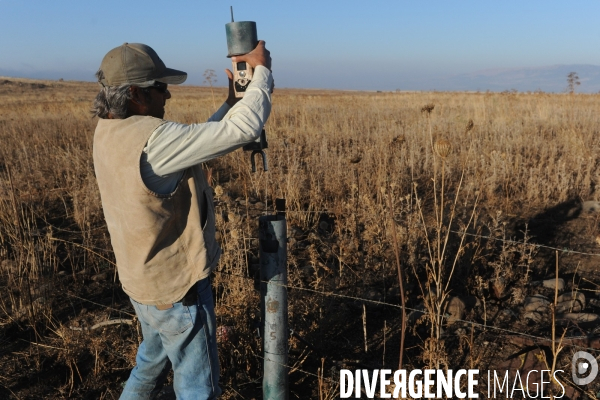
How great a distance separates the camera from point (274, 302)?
7.16ft

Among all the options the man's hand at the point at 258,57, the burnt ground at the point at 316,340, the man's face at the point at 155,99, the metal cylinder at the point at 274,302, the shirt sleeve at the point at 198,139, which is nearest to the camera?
the shirt sleeve at the point at 198,139

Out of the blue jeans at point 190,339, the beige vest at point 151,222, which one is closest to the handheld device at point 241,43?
the beige vest at point 151,222

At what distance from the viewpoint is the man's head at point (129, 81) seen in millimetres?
1728

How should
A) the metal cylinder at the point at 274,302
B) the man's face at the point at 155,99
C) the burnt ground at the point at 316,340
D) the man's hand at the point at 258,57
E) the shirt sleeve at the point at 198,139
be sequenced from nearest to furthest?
the shirt sleeve at the point at 198,139 → the man's face at the point at 155,99 → the man's hand at the point at 258,57 → the metal cylinder at the point at 274,302 → the burnt ground at the point at 316,340

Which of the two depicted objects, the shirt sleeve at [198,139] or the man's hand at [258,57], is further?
the man's hand at [258,57]

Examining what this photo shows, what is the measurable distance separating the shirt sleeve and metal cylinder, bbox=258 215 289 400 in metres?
0.53

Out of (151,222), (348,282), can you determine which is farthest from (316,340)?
(151,222)

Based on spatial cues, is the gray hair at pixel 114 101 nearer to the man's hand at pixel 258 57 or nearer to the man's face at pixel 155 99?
the man's face at pixel 155 99

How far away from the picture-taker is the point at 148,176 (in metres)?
1.73

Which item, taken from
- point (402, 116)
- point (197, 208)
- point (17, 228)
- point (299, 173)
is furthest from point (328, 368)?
point (402, 116)

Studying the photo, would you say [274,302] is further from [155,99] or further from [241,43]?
[241,43]

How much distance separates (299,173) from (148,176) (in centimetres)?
413

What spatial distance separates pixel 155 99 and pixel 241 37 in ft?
1.36

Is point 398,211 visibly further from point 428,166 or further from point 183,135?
point 183,135
